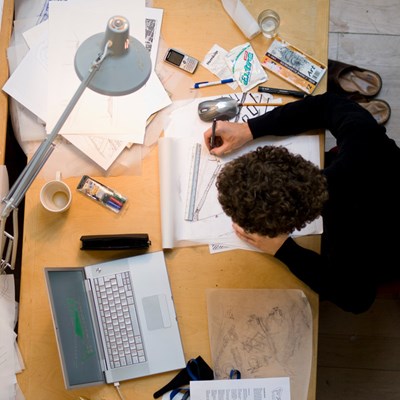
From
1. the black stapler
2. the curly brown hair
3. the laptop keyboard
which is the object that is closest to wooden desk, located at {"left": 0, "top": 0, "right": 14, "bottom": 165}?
the black stapler

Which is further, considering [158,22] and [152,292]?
[158,22]

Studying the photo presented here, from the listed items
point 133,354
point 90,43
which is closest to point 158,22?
point 90,43

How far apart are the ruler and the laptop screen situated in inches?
11.7

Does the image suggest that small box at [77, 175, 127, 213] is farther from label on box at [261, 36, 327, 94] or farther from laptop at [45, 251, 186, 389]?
label on box at [261, 36, 327, 94]

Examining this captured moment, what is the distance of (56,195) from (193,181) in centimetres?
35

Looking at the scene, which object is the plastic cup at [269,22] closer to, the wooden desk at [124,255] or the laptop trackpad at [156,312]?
the wooden desk at [124,255]

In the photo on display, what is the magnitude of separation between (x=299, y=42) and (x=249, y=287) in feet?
2.15

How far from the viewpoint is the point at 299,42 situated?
127 cm

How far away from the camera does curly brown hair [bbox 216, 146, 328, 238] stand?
0.98 m

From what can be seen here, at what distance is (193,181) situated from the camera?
1.21 metres

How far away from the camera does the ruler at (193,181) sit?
1.20m

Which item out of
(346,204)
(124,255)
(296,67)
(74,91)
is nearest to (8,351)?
(124,255)

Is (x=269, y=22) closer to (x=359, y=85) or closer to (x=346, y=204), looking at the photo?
(x=346, y=204)

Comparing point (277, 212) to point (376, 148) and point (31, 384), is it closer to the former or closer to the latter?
point (376, 148)
